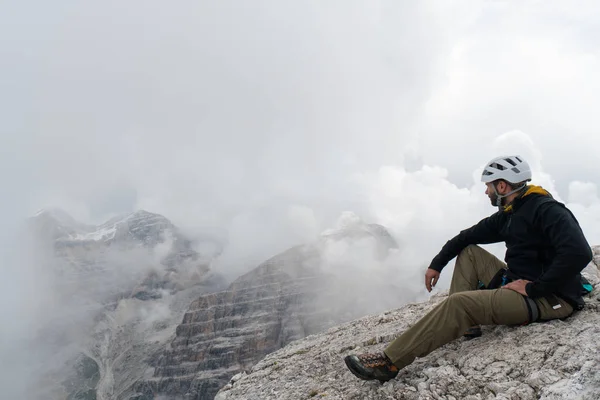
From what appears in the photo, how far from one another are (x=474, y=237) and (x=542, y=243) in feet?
5.52

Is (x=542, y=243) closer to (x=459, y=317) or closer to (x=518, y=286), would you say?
(x=518, y=286)

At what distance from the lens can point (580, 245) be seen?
6602mm

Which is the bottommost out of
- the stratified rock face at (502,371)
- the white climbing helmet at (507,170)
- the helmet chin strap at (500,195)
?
the stratified rock face at (502,371)

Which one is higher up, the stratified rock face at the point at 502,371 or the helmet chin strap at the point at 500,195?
the helmet chin strap at the point at 500,195

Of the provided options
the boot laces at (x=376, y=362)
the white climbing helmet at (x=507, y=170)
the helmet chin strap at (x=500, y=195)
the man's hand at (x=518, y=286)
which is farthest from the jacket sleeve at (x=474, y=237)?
the boot laces at (x=376, y=362)

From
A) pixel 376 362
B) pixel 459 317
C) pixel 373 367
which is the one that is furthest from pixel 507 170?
pixel 373 367

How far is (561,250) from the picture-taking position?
6668mm

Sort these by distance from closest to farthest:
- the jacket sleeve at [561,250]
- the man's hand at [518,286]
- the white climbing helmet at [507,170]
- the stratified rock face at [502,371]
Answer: the stratified rock face at [502,371], the jacket sleeve at [561,250], the man's hand at [518,286], the white climbing helmet at [507,170]

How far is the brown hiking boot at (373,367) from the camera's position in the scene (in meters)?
7.43

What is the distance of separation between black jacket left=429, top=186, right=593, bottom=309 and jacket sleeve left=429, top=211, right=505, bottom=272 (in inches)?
0.7

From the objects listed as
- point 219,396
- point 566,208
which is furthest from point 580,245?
point 219,396

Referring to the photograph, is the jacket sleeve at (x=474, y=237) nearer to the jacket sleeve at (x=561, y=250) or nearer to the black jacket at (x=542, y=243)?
the black jacket at (x=542, y=243)

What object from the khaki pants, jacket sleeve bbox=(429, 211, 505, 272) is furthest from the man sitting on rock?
jacket sleeve bbox=(429, 211, 505, 272)

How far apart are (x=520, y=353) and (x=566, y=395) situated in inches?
55.9
